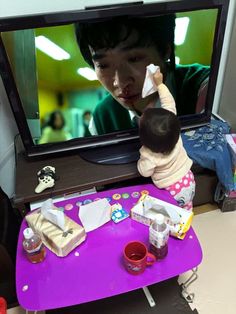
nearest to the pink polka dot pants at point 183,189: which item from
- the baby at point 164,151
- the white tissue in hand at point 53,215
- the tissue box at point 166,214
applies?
the baby at point 164,151

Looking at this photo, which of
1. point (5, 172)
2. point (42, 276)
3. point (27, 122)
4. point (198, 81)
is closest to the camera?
point (42, 276)

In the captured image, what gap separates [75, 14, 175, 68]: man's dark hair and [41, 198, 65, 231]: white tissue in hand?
0.64 metres

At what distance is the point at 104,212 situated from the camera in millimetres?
1300

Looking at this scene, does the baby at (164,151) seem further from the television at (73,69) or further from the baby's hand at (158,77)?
the television at (73,69)

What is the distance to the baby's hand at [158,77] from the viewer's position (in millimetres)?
1390

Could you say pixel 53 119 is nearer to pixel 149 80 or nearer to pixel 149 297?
pixel 149 80

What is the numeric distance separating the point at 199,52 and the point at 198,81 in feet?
0.49

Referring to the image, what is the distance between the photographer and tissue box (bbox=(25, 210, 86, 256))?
118cm


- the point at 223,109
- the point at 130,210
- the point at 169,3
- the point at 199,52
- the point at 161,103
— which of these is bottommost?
the point at 130,210

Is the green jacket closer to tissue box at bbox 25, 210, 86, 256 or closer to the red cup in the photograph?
tissue box at bbox 25, 210, 86, 256

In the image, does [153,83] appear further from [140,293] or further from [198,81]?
[140,293]

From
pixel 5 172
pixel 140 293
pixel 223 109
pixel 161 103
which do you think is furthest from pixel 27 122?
pixel 223 109

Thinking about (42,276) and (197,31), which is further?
(197,31)

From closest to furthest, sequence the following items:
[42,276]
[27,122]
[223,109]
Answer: [42,276], [27,122], [223,109]
